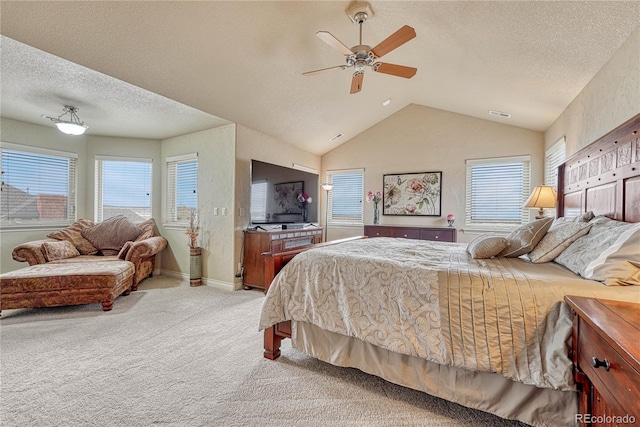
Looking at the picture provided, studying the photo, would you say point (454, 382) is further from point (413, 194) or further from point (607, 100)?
point (413, 194)

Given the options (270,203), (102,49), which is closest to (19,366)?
(102,49)

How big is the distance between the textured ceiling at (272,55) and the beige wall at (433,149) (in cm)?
45

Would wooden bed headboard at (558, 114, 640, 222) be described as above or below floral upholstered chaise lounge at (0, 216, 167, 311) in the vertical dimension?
above

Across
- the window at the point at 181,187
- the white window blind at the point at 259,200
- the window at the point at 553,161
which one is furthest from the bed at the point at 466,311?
the window at the point at 181,187

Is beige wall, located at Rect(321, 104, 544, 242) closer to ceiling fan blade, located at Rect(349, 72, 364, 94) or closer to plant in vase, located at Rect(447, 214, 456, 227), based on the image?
plant in vase, located at Rect(447, 214, 456, 227)

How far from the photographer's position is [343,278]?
178cm

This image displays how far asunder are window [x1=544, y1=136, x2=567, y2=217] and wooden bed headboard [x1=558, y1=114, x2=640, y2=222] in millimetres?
766

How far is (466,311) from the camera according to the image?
1.41 meters

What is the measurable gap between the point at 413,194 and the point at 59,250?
18.3 ft

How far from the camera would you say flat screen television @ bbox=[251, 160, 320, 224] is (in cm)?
410

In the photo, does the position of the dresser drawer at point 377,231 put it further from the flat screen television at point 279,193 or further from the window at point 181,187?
the window at point 181,187

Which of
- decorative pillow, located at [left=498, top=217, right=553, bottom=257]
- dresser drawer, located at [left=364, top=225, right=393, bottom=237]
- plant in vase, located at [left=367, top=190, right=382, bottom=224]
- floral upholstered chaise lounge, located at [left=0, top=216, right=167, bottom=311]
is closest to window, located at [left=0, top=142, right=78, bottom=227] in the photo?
floral upholstered chaise lounge, located at [left=0, top=216, right=167, bottom=311]

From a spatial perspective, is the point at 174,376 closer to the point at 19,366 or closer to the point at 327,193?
the point at 19,366

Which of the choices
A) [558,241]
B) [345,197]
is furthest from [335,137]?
[558,241]
